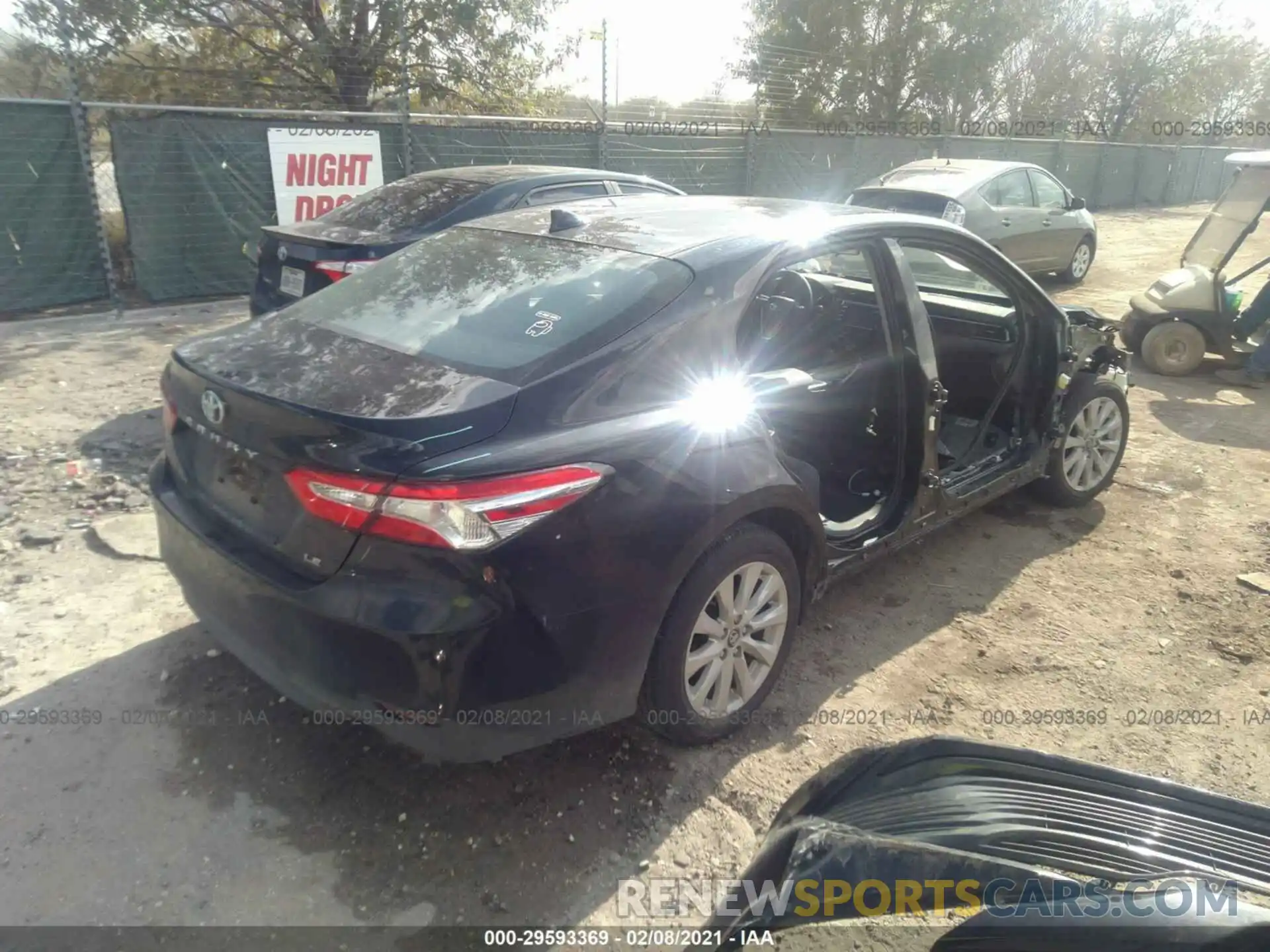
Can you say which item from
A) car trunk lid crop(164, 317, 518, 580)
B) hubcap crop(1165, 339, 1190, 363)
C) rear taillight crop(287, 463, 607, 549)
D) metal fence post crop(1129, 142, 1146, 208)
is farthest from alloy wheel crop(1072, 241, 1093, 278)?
metal fence post crop(1129, 142, 1146, 208)

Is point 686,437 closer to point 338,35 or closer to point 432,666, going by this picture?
point 432,666

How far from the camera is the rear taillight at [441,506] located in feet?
6.93

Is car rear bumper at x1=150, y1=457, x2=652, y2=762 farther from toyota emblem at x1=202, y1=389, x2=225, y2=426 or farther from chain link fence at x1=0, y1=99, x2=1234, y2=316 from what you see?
chain link fence at x1=0, y1=99, x2=1234, y2=316

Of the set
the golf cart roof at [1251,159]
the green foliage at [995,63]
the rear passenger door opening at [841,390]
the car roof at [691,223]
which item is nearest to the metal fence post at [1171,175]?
the green foliage at [995,63]

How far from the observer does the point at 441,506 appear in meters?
2.11

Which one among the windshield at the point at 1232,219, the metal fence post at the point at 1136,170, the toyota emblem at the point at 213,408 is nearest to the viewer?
the toyota emblem at the point at 213,408

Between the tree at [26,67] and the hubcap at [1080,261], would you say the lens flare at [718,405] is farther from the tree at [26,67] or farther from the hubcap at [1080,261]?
the tree at [26,67]

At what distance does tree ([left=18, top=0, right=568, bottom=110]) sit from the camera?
12289mm

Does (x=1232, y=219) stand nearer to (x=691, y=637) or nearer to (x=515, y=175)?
(x=515, y=175)

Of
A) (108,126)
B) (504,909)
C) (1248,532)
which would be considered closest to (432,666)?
(504,909)

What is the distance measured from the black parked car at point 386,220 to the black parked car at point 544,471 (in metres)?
2.31

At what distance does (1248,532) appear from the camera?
185 inches

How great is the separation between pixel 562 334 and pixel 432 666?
0.97m

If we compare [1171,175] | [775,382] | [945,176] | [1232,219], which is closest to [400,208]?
[775,382]
